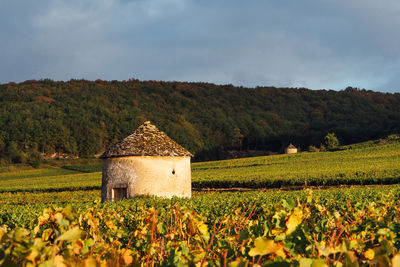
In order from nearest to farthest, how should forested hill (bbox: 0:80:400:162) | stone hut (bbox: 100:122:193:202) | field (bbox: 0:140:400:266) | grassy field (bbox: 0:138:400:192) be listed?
field (bbox: 0:140:400:266) < stone hut (bbox: 100:122:193:202) < grassy field (bbox: 0:138:400:192) < forested hill (bbox: 0:80:400:162)

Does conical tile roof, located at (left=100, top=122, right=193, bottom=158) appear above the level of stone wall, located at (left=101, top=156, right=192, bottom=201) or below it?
above

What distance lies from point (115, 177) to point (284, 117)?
131 m

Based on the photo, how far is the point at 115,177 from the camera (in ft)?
60.2

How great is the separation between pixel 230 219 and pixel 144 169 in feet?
41.9

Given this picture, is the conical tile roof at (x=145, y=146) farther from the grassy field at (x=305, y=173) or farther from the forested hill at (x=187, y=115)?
the forested hill at (x=187, y=115)

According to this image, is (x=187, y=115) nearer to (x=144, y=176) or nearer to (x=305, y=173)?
(x=305, y=173)

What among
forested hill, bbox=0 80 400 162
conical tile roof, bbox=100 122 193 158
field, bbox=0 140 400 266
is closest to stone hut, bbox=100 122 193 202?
conical tile roof, bbox=100 122 193 158

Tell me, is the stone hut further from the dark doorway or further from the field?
the field

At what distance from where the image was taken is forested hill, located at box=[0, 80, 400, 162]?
342ft

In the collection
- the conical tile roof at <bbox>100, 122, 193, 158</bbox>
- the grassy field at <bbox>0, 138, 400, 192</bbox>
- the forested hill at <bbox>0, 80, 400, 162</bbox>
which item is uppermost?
the forested hill at <bbox>0, 80, 400, 162</bbox>

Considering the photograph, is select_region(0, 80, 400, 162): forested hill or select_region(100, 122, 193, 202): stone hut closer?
select_region(100, 122, 193, 202): stone hut

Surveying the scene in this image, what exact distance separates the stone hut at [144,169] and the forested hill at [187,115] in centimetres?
7930

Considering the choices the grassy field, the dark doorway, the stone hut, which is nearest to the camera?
the stone hut

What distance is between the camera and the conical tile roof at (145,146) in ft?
59.3
